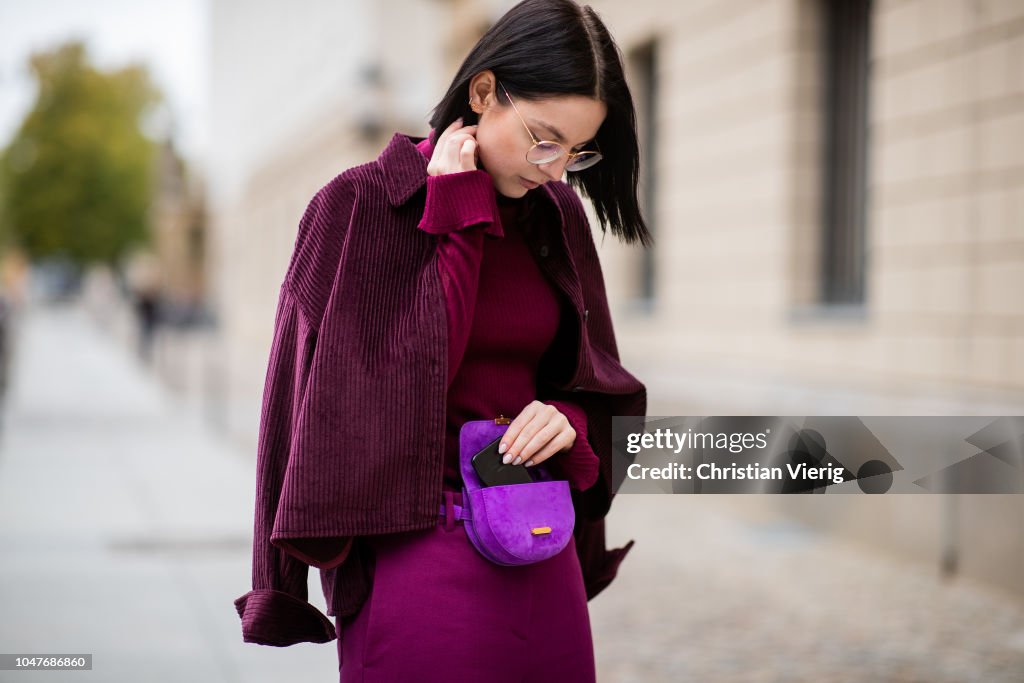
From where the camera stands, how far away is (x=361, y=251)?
5.86ft

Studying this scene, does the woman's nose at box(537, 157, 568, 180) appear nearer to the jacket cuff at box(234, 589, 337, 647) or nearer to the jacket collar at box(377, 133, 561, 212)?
the jacket collar at box(377, 133, 561, 212)

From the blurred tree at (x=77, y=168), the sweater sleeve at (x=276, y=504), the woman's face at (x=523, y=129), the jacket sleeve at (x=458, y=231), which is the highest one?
the blurred tree at (x=77, y=168)

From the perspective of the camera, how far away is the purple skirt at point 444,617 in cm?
181

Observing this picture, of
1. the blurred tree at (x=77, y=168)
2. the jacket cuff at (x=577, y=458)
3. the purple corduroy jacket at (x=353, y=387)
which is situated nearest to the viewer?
the purple corduroy jacket at (x=353, y=387)

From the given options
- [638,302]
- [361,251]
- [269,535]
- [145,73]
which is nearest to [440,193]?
[361,251]

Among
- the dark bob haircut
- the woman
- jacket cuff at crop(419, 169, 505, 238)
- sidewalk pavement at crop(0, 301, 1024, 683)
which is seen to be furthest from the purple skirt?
sidewalk pavement at crop(0, 301, 1024, 683)

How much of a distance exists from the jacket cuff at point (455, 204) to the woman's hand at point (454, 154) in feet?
0.07

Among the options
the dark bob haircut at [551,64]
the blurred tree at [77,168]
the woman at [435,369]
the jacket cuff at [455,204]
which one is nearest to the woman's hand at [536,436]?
the woman at [435,369]

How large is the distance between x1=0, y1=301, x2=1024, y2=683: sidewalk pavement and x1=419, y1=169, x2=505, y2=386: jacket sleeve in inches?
120

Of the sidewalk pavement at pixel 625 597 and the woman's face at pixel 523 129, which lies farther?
the sidewalk pavement at pixel 625 597

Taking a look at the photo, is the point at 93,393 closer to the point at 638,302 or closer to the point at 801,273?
the point at 638,302

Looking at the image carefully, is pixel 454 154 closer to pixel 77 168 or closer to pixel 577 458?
pixel 577 458

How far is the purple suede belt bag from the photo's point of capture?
5.86 feet

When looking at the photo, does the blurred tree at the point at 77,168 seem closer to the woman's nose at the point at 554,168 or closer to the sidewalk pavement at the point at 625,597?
the sidewalk pavement at the point at 625,597
